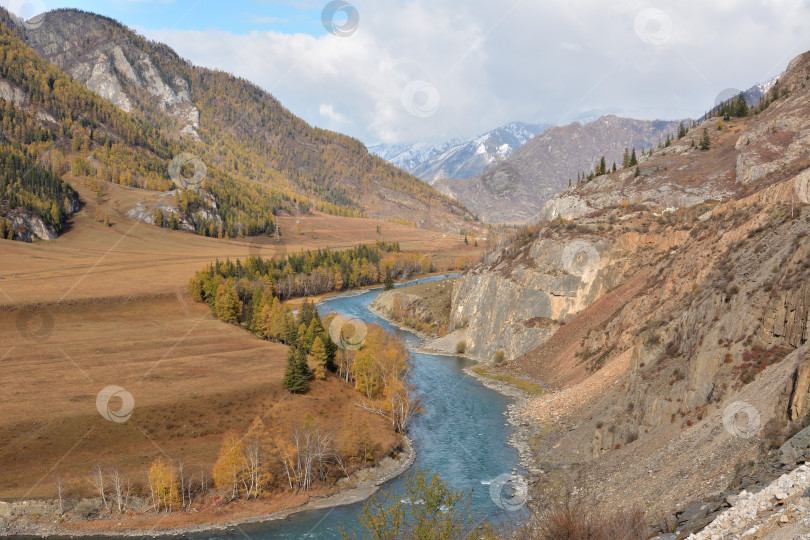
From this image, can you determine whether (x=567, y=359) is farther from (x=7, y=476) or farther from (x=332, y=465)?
(x=7, y=476)

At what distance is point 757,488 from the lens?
21.1 meters

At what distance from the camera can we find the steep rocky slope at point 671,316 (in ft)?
101

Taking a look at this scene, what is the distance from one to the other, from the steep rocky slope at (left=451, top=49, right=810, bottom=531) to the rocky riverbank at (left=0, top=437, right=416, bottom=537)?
69.3 feet

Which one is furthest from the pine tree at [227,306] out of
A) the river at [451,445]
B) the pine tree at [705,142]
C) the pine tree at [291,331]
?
the pine tree at [705,142]

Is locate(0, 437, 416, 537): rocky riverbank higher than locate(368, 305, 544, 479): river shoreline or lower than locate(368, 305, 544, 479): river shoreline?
lower

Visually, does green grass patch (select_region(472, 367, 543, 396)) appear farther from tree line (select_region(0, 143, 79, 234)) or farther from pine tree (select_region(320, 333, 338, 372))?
tree line (select_region(0, 143, 79, 234))

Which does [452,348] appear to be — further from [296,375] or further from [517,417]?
[296,375]

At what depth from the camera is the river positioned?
4081 centimetres

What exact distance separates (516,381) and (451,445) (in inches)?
920

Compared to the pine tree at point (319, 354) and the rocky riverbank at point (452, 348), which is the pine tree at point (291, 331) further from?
the rocky riverbank at point (452, 348)

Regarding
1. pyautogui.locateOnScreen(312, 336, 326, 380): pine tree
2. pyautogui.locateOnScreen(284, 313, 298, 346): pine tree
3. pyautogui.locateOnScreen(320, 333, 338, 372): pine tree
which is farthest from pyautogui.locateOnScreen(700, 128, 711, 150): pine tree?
pyautogui.locateOnScreen(284, 313, 298, 346): pine tree

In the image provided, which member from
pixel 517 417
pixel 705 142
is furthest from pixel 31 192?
pixel 705 142

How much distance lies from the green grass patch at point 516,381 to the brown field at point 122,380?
21.4 meters

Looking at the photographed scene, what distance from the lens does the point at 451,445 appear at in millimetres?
54094
